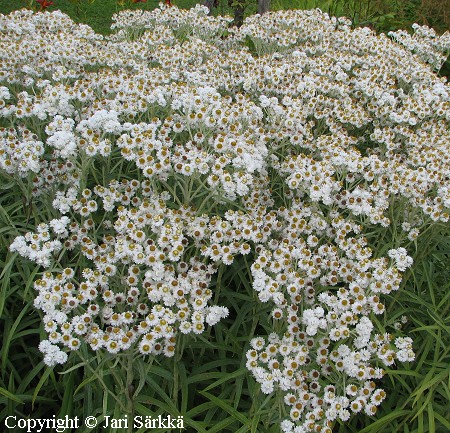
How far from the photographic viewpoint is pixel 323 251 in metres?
2.71

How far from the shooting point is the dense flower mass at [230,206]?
2340 mm

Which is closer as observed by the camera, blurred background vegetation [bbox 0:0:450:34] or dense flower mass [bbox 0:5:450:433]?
dense flower mass [bbox 0:5:450:433]

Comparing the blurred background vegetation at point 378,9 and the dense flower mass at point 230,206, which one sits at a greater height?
the blurred background vegetation at point 378,9

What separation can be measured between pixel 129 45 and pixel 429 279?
10.8 ft

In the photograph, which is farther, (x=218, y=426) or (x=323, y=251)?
(x=323, y=251)

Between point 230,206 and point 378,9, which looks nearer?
point 230,206

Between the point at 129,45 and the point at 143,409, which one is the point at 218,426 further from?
the point at 129,45

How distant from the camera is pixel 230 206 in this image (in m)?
3.13

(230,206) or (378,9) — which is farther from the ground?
(378,9)

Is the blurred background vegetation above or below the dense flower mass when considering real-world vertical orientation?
above

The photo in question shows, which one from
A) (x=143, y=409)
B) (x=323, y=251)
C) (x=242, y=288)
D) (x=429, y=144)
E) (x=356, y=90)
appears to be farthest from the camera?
(x=356, y=90)

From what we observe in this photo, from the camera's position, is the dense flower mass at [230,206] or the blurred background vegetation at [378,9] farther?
the blurred background vegetation at [378,9]

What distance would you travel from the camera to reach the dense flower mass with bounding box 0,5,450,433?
2.34m

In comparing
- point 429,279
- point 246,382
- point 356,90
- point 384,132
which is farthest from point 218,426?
point 356,90
